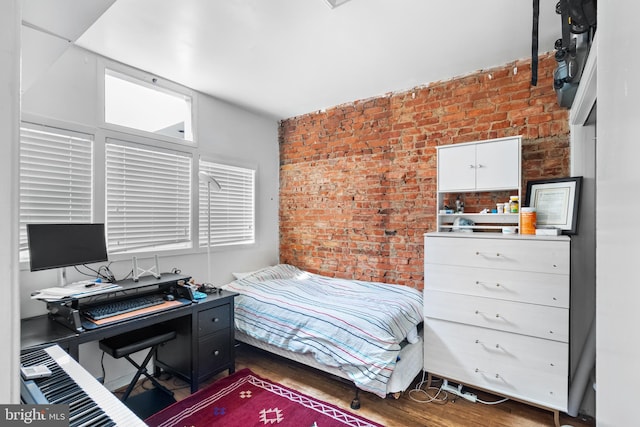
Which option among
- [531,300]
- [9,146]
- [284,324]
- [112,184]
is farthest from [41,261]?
[531,300]

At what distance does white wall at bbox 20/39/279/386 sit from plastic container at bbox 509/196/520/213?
8.89 ft

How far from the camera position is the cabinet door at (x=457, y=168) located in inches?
104

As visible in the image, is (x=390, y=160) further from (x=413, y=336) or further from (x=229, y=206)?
(x=229, y=206)

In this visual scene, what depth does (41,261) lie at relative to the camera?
197 cm

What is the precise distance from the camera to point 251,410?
219 cm

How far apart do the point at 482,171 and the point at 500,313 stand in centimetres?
113

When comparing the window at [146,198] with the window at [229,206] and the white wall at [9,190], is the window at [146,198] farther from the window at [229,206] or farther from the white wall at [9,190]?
the white wall at [9,190]

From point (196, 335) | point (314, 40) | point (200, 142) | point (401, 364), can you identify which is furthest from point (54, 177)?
point (401, 364)

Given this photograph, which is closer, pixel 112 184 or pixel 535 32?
pixel 535 32

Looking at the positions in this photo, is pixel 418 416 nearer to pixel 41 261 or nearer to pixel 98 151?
pixel 41 261

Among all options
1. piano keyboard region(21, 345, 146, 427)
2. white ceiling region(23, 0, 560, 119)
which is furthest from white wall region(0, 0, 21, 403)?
white ceiling region(23, 0, 560, 119)

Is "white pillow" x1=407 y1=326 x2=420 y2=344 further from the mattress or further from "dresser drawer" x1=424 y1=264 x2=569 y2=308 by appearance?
"dresser drawer" x1=424 y1=264 x2=569 y2=308

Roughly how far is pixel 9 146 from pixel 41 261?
218cm

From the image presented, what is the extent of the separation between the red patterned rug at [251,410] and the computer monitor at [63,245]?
1.20 metres
